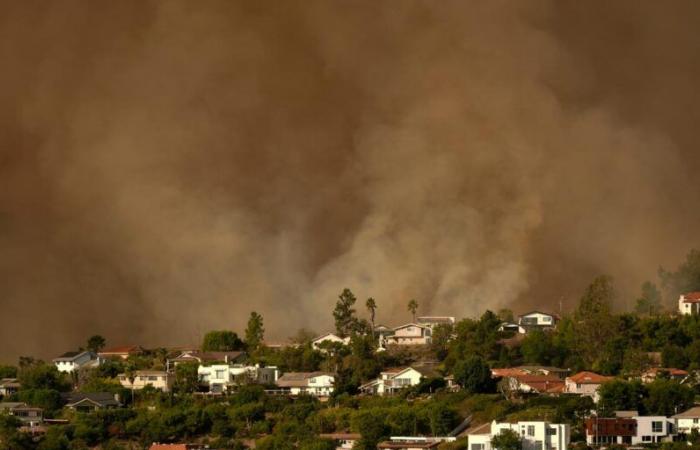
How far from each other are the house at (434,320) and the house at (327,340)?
2.06 metres

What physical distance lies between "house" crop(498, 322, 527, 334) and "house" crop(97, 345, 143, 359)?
9.14 meters

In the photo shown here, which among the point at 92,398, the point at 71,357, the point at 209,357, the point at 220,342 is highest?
the point at 220,342

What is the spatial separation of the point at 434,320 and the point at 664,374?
27.9ft

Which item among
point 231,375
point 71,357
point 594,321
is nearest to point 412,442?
point 594,321

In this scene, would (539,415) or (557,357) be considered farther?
(557,357)

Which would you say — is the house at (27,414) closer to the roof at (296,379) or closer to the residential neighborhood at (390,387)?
the residential neighborhood at (390,387)

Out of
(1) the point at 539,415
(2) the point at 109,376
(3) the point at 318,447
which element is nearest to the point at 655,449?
(1) the point at 539,415

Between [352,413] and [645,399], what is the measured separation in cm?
588

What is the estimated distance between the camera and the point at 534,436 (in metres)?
38.7

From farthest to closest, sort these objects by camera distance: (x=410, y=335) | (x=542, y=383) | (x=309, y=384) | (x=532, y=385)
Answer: (x=410, y=335) → (x=309, y=384) → (x=542, y=383) → (x=532, y=385)

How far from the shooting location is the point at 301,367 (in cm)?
4816

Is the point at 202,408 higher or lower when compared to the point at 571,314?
lower

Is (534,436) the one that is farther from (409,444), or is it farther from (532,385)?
(532,385)

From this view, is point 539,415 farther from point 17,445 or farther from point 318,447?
point 17,445
